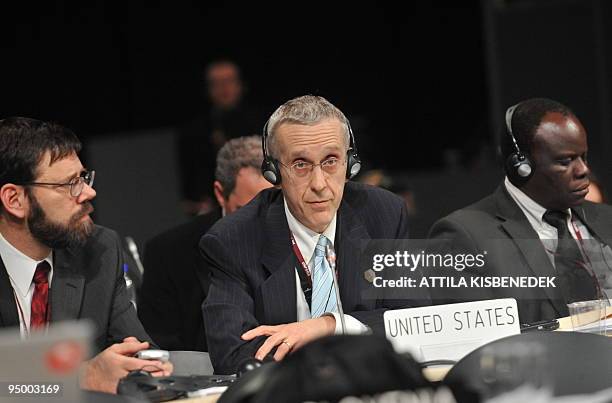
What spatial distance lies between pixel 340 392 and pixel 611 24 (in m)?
5.61

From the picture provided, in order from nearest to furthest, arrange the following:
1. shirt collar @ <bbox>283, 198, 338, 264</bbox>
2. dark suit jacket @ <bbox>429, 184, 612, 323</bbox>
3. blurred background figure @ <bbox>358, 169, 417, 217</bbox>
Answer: dark suit jacket @ <bbox>429, 184, 612, 323</bbox>, shirt collar @ <bbox>283, 198, 338, 264</bbox>, blurred background figure @ <bbox>358, 169, 417, 217</bbox>

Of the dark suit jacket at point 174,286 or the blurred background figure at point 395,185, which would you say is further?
the blurred background figure at point 395,185

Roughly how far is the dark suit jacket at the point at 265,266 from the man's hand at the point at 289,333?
2.8 inches

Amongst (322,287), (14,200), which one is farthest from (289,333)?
(14,200)

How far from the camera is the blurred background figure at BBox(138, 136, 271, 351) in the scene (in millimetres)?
4652

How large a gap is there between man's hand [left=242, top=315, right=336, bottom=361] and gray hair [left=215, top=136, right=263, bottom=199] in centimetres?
154

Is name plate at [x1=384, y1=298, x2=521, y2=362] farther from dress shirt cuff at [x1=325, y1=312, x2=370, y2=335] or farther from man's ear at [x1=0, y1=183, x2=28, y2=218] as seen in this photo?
man's ear at [x1=0, y1=183, x2=28, y2=218]

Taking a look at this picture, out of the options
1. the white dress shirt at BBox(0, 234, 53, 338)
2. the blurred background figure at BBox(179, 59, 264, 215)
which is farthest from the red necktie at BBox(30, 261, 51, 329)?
the blurred background figure at BBox(179, 59, 264, 215)

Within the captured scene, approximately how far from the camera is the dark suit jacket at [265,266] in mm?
3291

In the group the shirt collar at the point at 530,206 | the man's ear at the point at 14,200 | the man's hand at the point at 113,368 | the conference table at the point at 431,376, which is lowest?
the conference table at the point at 431,376

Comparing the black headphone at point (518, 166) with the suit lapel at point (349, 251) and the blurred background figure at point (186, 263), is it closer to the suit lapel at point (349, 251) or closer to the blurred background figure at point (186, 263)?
the suit lapel at point (349, 251)

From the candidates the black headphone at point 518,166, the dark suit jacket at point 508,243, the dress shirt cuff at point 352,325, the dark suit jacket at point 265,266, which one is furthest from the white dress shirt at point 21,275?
the black headphone at point 518,166

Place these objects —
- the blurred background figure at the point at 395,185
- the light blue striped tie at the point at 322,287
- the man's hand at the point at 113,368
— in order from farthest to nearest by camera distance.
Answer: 1. the blurred background figure at the point at 395,185
2. the light blue striped tie at the point at 322,287
3. the man's hand at the point at 113,368

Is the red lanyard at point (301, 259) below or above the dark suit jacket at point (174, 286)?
above
